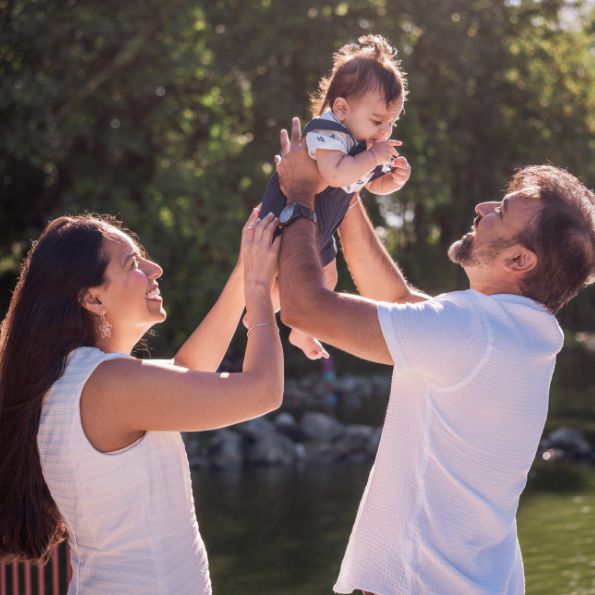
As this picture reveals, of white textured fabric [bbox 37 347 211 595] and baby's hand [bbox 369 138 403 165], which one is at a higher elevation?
baby's hand [bbox 369 138 403 165]

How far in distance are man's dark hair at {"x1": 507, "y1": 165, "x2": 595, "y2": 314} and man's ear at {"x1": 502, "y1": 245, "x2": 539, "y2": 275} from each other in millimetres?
11

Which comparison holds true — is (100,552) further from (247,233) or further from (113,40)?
(113,40)

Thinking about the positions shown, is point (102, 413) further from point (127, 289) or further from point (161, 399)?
point (127, 289)

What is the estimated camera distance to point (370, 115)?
12.8 ft

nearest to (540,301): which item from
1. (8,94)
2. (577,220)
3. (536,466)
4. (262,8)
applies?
(577,220)

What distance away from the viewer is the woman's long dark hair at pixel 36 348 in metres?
2.47

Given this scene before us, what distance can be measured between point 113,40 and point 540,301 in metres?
18.3

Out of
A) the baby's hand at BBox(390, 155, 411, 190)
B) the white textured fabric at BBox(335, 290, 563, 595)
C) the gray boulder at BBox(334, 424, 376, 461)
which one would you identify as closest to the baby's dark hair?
the baby's hand at BBox(390, 155, 411, 190)

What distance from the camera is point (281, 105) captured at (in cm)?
2025

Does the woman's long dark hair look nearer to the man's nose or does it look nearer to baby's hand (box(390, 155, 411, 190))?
the man's nose

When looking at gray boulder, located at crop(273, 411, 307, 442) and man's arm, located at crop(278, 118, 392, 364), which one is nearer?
man's arm, located at crop(278, 118, 392, 364)

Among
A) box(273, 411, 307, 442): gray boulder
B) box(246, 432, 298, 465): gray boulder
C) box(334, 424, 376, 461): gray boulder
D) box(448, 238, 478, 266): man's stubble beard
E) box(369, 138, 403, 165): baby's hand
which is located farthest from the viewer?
box(273, 411, 307, 442): gray boulder

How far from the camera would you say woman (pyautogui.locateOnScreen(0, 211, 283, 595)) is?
2385mm

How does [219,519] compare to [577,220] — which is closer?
[577,220]
